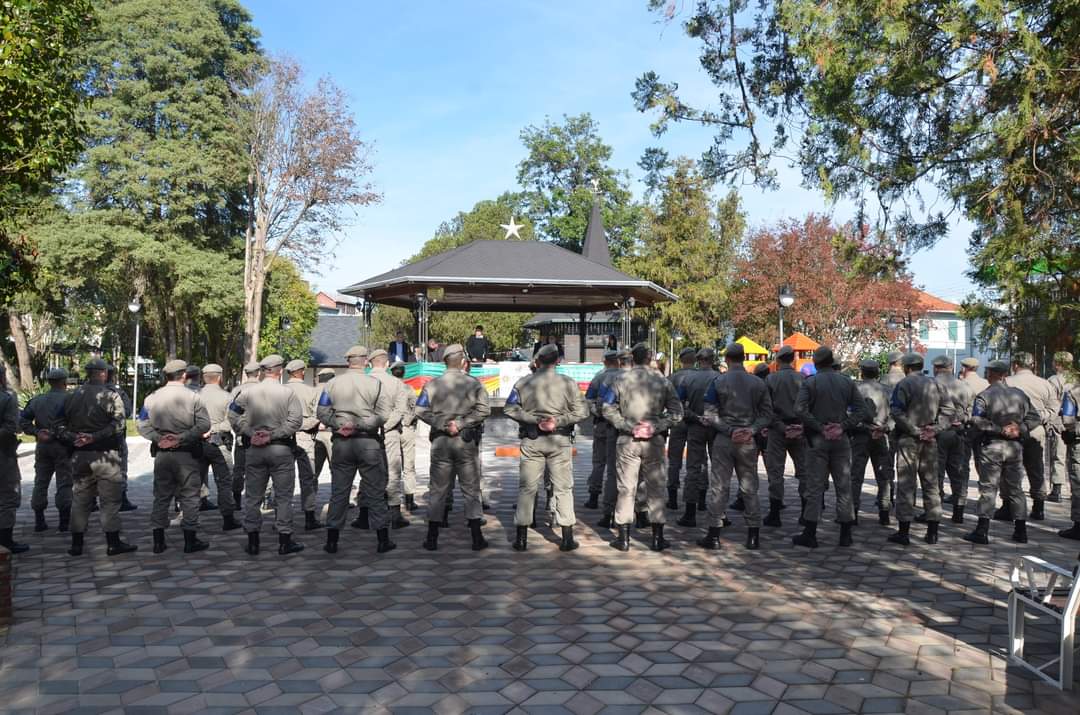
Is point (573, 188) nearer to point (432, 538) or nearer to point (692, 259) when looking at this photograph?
point (692, 259)

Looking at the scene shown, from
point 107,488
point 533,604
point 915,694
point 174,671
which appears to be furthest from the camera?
point 107,488

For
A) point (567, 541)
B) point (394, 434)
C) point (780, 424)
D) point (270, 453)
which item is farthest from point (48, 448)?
point (780, 424)

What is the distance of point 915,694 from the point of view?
14.1ft

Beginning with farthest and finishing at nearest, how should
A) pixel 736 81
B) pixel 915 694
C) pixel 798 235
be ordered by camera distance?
pixel 798 235 → pixel 736 81 → pixel 915 694

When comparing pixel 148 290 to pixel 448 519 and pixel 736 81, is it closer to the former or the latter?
pixel 448 519

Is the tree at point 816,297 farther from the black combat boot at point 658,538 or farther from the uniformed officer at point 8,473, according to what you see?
the uniformed officer at point 8,473

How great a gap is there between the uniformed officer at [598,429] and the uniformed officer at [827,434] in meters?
2.13

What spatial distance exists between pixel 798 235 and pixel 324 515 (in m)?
34.4

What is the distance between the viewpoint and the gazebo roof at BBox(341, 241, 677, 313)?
21938mm

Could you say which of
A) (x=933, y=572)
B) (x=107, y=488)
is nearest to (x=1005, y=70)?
(x=933, y=572)

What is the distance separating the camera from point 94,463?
→ 754 cm

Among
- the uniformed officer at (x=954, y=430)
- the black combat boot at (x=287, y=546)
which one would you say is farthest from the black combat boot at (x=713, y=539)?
the black combat boot at (x=287, y=546)

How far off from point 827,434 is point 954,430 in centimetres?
195

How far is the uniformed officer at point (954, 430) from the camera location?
8.48 m
